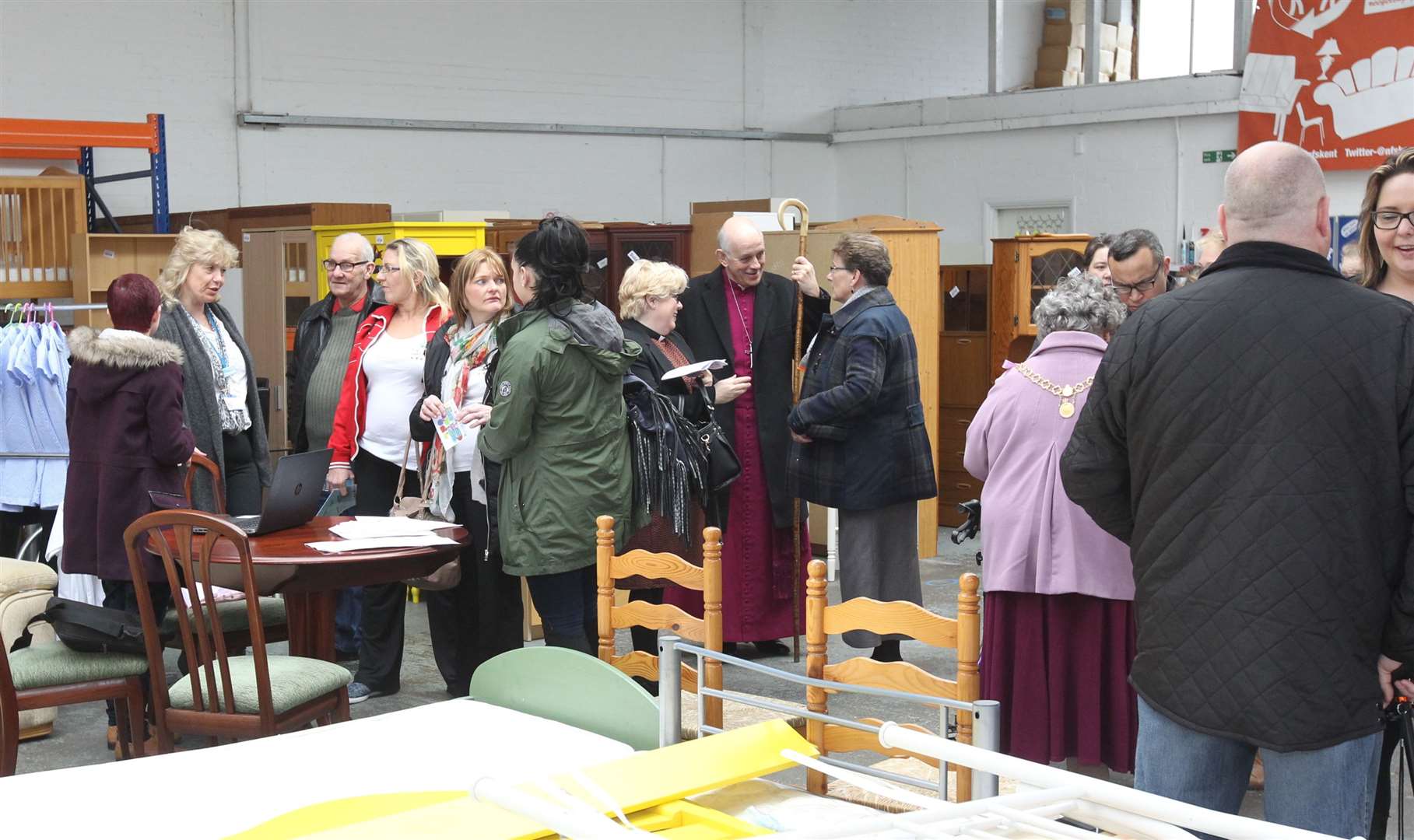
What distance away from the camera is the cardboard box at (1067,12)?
12.8 meters

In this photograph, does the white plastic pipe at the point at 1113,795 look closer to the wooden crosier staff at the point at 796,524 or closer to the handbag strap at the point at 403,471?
the handbag strap at the point at 403,471

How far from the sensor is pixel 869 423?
488 centimetres

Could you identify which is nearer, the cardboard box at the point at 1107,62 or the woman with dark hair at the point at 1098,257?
the woman with dark hair at the point at 1098,257

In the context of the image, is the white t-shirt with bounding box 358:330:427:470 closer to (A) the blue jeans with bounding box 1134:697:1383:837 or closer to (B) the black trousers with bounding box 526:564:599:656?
(B) the black trousers with bounding box 526:564:599:656

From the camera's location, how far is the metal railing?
6.80ft

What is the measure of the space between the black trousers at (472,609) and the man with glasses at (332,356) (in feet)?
2.66

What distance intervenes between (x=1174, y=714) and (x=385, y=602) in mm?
3390

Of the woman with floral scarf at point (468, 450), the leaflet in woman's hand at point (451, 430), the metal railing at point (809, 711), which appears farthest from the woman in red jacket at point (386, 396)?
the metal railing at point (809, 711)

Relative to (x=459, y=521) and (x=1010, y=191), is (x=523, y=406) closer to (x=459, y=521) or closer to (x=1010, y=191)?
(x=459, y=521)

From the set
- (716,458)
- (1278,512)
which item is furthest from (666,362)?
(1278,512)

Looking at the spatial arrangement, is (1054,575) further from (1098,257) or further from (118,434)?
(118,434)

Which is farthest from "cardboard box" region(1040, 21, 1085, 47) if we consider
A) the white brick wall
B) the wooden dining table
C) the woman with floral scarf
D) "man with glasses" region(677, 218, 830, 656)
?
the wooden dining table

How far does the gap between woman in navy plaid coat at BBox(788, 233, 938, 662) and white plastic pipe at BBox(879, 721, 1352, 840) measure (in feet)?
10.3

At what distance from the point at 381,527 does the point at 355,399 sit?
79 centimetres
